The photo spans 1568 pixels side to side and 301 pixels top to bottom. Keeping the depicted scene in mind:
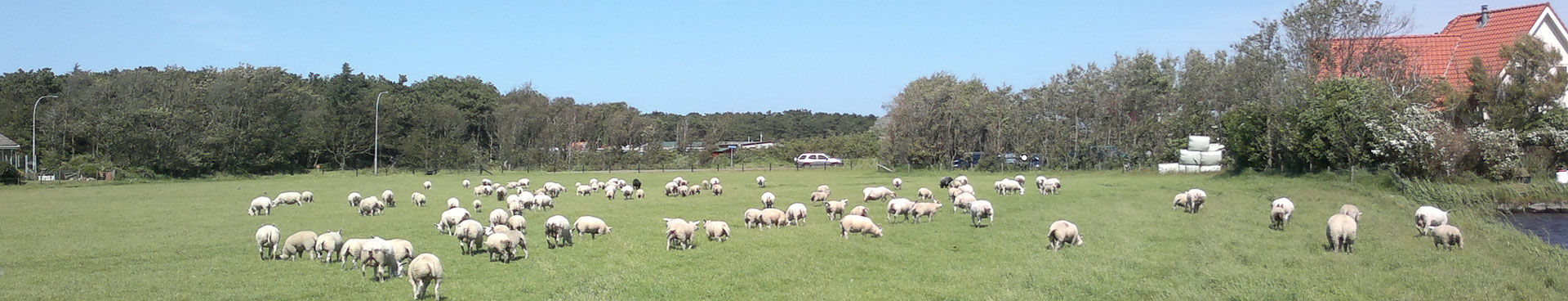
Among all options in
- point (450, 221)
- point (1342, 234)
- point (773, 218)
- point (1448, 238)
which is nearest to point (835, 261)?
point (773, 218)

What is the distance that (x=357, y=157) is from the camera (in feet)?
250

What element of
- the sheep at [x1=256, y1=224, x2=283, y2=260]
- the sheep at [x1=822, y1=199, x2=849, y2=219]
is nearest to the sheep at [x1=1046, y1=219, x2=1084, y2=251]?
the sheep at [x1=822, y1=199, x2=849, y2=219]

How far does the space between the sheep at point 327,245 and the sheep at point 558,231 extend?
3.42 m

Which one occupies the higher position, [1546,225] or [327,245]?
Result: [327,245]

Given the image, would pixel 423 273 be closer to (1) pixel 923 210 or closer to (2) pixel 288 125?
(1) pixel 923 210

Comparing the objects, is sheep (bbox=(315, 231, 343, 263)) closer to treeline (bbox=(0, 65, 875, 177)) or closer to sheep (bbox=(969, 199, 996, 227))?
sheep (bbox=(969, 199, 996, 227))

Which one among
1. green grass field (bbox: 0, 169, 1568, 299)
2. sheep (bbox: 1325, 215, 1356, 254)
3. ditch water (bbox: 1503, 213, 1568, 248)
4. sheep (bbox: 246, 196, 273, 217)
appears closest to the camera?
green grass field (bbox: 0, 169, 1568, 299)

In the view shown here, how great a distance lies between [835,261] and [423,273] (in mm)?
6029

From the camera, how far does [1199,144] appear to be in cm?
4931

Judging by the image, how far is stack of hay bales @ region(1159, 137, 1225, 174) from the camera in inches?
1915

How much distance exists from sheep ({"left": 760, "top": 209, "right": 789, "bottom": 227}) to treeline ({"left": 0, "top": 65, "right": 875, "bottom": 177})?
45.1 metres

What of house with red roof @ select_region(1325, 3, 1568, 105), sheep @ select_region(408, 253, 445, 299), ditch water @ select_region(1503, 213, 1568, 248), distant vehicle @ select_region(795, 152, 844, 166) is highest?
house with red roof @ select_region(1325, 3, 1568, 105)

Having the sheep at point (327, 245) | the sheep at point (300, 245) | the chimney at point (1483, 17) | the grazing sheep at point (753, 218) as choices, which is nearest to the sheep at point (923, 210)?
the grazing sheep at point (753, 218)

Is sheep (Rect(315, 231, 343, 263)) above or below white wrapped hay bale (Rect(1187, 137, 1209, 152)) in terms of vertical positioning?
below
